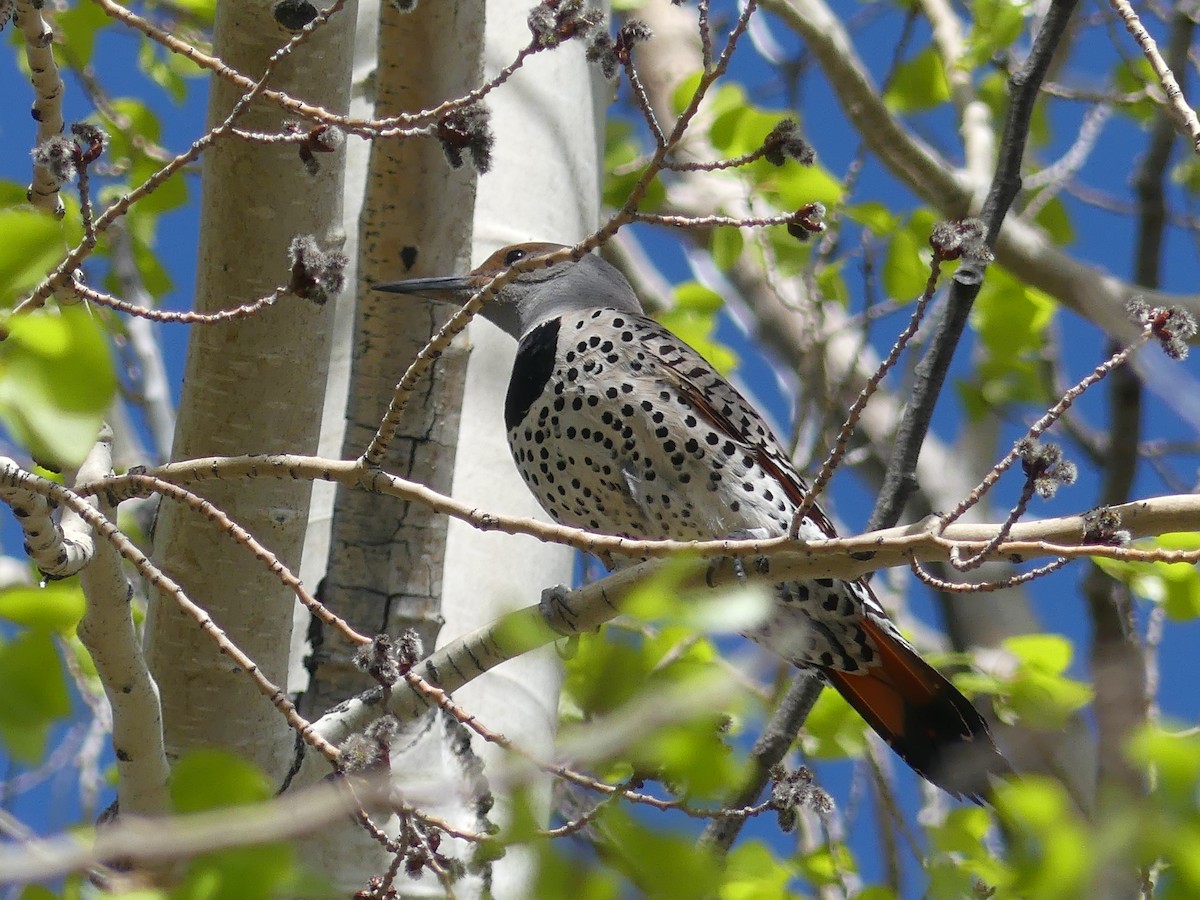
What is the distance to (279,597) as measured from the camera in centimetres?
227

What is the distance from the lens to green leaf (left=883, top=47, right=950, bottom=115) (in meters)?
4.90

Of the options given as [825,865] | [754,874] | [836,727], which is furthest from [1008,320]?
[754,874]

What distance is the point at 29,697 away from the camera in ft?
3.55

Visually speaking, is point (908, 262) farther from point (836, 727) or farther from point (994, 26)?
point (836, 727)

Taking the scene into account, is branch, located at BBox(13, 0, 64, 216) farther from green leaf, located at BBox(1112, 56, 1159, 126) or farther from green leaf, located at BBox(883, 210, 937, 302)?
green leaf, located at BBox(1112, 56, 1159, 126)

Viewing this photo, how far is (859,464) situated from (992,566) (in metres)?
0.96

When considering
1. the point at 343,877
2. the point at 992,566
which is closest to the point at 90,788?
the point at 343,877

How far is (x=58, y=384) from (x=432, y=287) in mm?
1684

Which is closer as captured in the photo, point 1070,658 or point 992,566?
point 1070,658

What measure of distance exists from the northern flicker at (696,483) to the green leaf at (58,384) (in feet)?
5.59

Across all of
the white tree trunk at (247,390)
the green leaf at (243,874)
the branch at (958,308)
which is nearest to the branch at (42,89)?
the white tree trunk at (247,390)

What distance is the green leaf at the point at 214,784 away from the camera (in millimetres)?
1109

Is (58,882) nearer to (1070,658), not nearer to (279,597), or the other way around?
(279,597)

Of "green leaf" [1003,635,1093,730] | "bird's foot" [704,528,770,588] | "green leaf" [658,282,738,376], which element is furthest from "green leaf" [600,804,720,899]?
"green leaf" [658,282,738,376]
